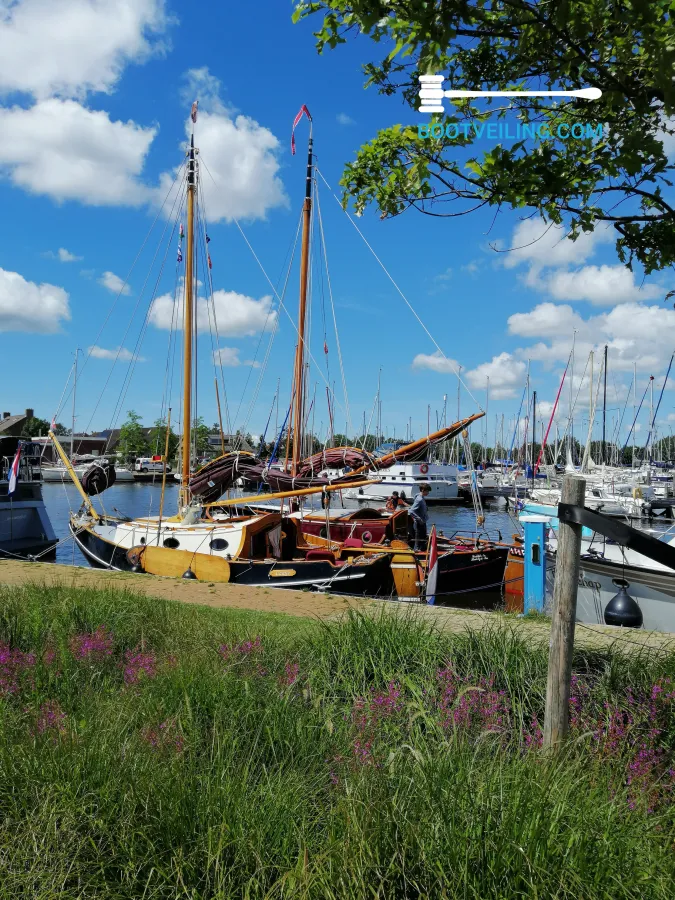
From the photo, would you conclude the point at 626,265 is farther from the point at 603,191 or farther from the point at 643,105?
the point at 643,105

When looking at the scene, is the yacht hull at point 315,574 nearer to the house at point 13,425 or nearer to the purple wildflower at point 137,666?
the purple wildflower at point 137,666

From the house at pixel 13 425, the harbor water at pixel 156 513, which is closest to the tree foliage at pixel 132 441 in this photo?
the harbor water at pixel 156 513

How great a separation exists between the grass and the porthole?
10505 millimetres

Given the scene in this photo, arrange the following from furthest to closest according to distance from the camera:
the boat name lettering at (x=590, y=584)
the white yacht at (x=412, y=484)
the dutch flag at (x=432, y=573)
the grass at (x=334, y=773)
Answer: the white yacht at (x=412, y=484), the dutch flag at (x=432, y=573), the boat name lettering at (x=590, y=584), the grass at (x=334, y=773)

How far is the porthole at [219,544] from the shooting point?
1664cm

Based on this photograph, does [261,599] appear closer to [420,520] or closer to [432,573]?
[432,573]

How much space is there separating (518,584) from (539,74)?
12.1m

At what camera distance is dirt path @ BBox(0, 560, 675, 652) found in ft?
29.2

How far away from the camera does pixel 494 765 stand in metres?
3.57

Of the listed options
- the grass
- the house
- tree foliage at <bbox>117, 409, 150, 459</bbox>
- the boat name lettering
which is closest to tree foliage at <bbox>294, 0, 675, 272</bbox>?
the grass

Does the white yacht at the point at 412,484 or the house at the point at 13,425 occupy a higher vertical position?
the house at the point at 13,425

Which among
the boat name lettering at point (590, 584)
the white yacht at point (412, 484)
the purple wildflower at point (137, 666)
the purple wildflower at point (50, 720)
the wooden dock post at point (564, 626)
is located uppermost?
the wooden dock post at point (564, 626)

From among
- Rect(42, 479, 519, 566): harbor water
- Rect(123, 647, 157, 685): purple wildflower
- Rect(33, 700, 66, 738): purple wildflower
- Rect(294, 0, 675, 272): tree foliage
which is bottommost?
Rect(42, 479, 519, 566): harbor water

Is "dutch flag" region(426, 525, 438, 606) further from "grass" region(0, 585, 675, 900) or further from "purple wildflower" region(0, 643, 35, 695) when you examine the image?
"purple wildflower" region(0, 643, 35, 695)
